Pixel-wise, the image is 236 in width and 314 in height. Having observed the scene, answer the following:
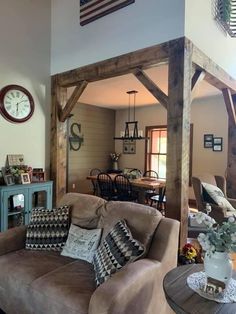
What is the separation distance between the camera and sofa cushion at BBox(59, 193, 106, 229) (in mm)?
2398

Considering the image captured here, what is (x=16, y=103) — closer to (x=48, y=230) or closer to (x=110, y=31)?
(x=110, y=31)

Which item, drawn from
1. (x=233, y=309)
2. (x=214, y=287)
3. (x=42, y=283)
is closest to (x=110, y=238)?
(x=42, y=283)

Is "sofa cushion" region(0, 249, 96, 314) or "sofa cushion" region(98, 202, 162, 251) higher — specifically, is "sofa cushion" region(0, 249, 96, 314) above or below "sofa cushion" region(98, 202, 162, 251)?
below

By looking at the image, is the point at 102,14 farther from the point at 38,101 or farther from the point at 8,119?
the point at 8,119

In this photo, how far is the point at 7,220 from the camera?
3.32 metres

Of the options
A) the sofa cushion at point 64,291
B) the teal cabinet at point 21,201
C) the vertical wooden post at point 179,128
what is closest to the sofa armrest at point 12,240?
the sofa cushion at point 64,291

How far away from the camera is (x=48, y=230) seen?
2.39 metres

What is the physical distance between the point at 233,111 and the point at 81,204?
142 inches

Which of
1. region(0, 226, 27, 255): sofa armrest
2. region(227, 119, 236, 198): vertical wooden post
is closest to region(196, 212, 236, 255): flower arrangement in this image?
region(0, 226, 27, 255): sofa armrest

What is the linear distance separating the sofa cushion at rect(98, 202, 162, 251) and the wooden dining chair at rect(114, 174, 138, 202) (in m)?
2.58

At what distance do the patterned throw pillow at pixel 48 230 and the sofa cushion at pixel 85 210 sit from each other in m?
0.09

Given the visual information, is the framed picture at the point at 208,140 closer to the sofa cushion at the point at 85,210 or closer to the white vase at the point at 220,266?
the sofa cushion at the point at 85,210

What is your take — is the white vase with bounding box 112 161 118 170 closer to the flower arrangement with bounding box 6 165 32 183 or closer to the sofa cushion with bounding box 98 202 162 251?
the flower arrangement with bounding box 6 165 32 183

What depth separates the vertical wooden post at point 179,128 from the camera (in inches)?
108
